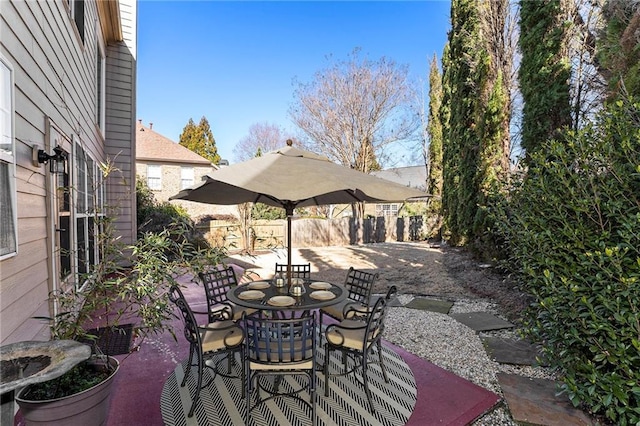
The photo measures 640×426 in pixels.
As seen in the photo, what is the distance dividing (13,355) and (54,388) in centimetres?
46

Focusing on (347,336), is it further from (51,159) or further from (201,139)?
(201,139)

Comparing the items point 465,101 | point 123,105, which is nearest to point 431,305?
point 465,101

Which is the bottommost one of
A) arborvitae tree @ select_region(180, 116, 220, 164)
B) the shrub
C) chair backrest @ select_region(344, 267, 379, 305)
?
chair backrest @ select_region(344, 267, 379, 305)

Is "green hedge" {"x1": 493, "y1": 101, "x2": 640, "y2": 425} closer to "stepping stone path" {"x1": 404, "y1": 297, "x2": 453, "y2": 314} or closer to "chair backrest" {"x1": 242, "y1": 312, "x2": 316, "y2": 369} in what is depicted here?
"chair backrest" {"x1": 242, "y1": 312, "x2": 316, "y2": 369}

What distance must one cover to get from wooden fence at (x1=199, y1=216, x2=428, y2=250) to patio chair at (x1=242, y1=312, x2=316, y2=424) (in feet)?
31.8

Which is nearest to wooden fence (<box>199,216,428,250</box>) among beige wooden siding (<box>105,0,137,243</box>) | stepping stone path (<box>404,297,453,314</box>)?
beige wooden siding (<box>105,0,137,243</box>)

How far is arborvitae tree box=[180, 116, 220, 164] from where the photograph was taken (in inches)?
1219

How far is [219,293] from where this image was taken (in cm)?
404

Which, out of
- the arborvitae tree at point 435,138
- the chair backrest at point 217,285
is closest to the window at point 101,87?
the chair backrest at point 217,285

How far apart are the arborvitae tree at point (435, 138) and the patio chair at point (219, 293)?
12385 millimetres

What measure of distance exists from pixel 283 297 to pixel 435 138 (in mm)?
Result: 15209

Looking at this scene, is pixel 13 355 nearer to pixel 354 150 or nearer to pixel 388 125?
pixel 354 150

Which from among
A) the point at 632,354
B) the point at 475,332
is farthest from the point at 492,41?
the point at 632,354

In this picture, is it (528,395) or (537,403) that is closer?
(537,403)
